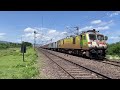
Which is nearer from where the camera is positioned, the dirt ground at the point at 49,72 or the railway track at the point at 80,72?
the railway track at the point at 80,72

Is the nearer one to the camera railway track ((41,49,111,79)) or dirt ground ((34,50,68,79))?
railway track ((41,49,111,79))

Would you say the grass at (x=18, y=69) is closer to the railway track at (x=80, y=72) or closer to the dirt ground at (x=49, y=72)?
the dirt ground at (x=49, y=72)

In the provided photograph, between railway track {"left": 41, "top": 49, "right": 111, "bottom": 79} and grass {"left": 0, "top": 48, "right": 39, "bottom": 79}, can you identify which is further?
grass {"left": 0, "top": 48, "right": 39, "bottom": 79}

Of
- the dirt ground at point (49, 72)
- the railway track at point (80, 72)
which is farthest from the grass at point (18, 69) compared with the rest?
the railway track at point (80, 72)

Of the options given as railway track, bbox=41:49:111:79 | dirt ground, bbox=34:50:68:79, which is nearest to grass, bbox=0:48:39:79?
dirt ground, bbox=34:50:68:79

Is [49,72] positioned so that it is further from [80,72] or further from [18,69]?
[18,69]

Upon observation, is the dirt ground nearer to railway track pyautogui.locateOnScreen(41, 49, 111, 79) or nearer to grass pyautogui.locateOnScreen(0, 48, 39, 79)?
grass pyautogui.locateOnScreen(0, 48, 39, 79)

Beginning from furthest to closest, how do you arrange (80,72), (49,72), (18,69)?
(18,69) → (49,72) → (80,72)

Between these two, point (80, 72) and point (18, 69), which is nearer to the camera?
point (80, 72)

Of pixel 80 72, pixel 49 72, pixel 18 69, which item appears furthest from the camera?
pixel 18 69

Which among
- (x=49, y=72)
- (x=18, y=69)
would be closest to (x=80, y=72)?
(x=49, y=72)
